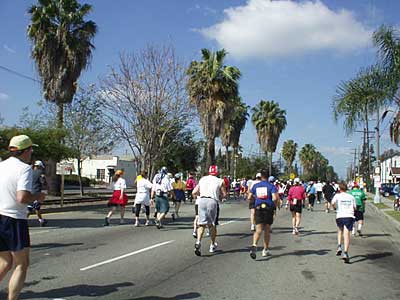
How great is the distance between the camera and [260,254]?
10547 millimetres

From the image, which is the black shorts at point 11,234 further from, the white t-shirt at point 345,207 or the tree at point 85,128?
the tree at point 85,128

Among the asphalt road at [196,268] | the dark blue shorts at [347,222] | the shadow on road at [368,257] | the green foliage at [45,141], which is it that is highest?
the green foliage at [45,141]

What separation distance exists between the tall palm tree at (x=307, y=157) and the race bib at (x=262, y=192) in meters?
96.2

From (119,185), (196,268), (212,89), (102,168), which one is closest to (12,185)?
(196,268)

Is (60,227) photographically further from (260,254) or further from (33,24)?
(33,24)

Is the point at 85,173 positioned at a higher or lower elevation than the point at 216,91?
lower

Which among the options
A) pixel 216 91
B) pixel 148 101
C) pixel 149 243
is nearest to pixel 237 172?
pixel 216 91

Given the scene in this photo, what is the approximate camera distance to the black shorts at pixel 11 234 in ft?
17.1

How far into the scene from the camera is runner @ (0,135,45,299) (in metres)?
5.20

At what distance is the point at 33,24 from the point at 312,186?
1862cm

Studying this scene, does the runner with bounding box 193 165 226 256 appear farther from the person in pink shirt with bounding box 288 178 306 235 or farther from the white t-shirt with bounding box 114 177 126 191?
the white t-shirt with bounding box 114 177 126 191

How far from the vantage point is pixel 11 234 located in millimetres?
5219

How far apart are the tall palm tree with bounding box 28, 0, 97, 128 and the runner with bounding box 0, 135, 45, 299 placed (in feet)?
77.3

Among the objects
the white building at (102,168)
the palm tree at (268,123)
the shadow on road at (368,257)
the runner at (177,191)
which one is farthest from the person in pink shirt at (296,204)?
the white building at (102,168)
